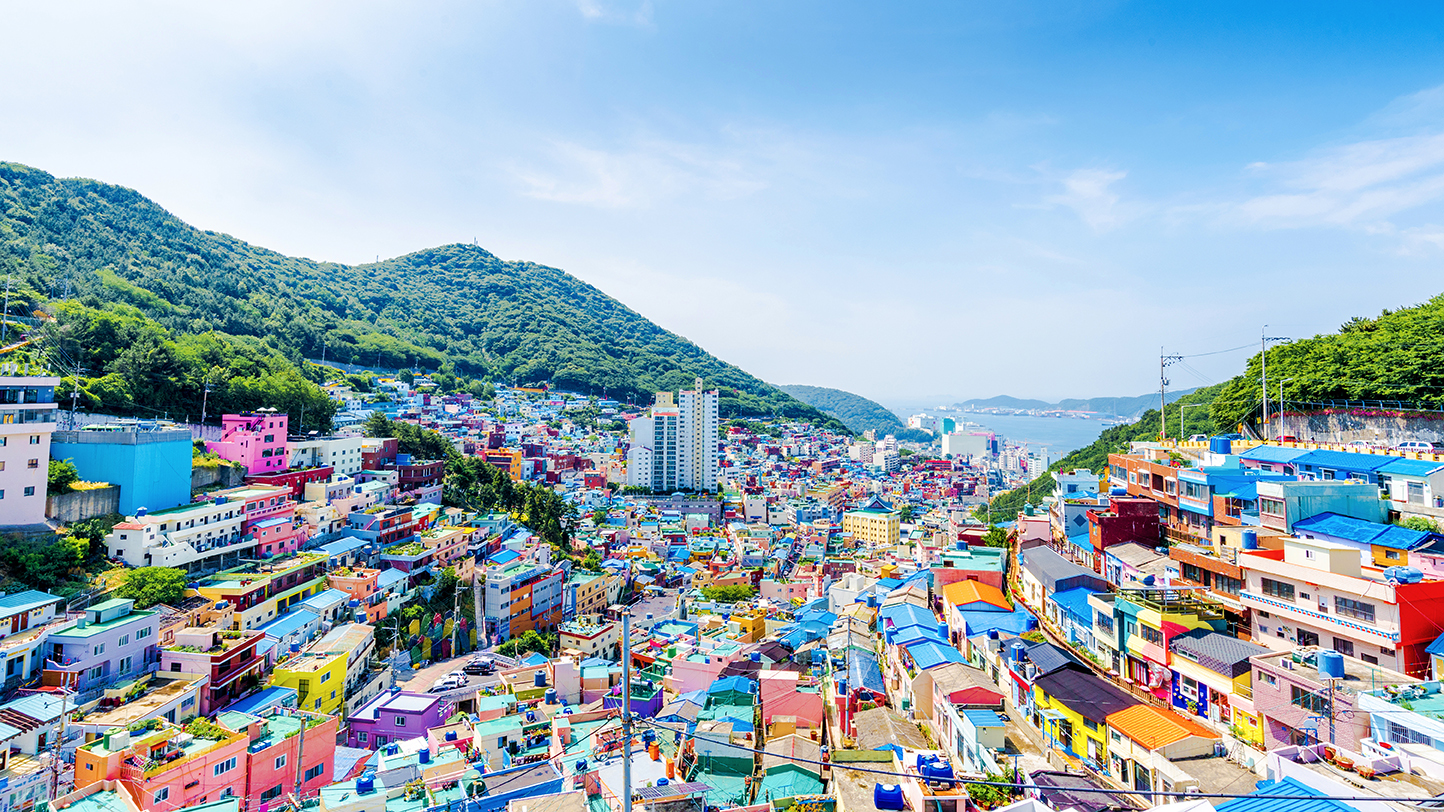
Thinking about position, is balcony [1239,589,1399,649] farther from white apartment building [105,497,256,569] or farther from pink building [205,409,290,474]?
pink building [205,409,290,474]

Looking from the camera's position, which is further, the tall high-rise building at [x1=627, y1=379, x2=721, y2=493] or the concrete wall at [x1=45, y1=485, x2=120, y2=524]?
the tall high-rise building at [x1=627, y1=379, x2=721, y2=493]

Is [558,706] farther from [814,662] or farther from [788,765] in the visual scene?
[788,765]

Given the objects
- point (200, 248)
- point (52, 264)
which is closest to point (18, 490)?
point (52, 264)

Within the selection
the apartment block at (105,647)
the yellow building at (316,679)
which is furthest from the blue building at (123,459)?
the yellow building at (316,679)

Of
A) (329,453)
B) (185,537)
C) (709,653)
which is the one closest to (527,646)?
(709,653)

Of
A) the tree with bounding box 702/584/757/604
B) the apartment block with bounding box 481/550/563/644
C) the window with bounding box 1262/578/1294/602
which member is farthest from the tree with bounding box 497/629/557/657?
the window with bounding box 1262/578/1294/602

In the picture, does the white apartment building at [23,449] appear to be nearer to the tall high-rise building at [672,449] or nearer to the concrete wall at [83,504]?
the concrete wall at [83,504]
